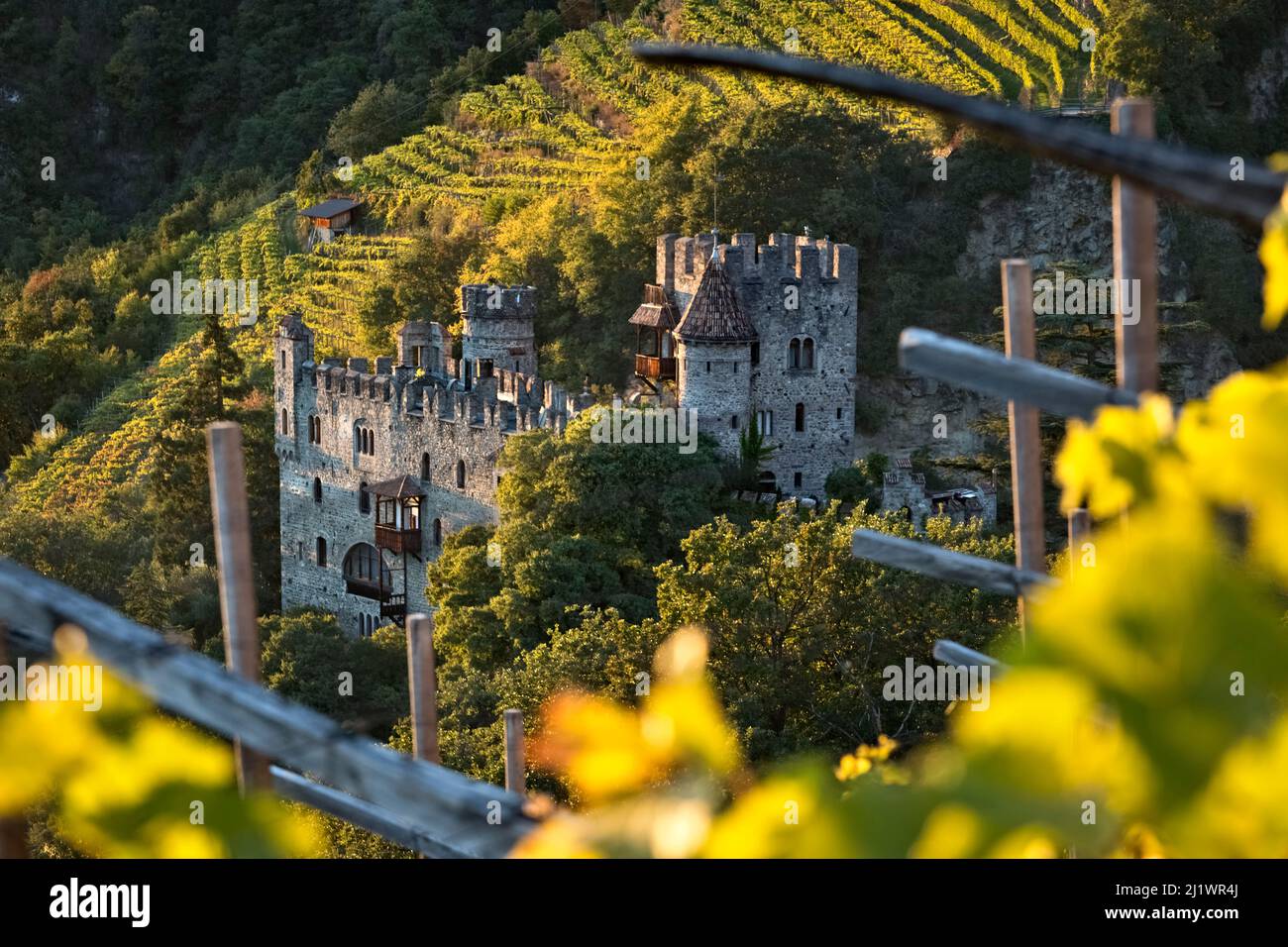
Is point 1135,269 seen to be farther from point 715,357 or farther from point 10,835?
point 715,357

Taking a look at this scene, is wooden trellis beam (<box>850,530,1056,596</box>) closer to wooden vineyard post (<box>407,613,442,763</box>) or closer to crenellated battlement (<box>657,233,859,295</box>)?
wooden vineyard post (<box>407,613,442,763</box>)

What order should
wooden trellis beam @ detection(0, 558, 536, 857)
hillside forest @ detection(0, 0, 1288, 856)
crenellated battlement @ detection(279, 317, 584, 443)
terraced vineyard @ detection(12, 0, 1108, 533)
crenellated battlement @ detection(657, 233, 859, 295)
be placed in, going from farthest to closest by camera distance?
terraced vineyard @ detection(12, 0, 1108, 533), crenellated battlement @ detection(279, 317, 584, 443), crenellated battlement @ detection(657, 233, 859, 295), hillside forest @ detection(0, 0, 1288, 856), wooden trellis beam @ detection(0, 558, 536, 857)

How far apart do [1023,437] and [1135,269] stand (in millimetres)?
1395

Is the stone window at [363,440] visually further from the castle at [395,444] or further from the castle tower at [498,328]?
the castle tower at [498,328]

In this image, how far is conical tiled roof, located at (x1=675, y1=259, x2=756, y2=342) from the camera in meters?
33.4

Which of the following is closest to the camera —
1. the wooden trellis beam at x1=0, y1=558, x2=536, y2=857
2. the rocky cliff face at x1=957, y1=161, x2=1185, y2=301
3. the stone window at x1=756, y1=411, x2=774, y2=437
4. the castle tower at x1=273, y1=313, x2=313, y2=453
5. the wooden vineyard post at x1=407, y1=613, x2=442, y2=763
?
the wooden trellis beam at x1=0, y1=558, x2=536, y2=857

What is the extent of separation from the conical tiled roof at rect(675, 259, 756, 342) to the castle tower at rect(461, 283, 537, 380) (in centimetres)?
403

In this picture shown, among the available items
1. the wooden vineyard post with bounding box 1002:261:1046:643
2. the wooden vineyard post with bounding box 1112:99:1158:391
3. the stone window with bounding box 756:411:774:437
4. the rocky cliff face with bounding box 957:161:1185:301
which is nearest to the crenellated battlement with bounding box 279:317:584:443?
the stone window with bounding box 756:411:774:437

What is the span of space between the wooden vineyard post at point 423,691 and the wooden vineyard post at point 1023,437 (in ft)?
8.11

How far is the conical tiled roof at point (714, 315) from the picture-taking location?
33406mm

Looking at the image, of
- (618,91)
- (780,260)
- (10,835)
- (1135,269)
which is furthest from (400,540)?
(10,835)

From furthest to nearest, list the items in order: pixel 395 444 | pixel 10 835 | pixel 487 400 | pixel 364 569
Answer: pixel 364 569, pixel 395 444, pixel 487 400, pixel 10 835

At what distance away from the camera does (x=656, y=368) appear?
35219mm

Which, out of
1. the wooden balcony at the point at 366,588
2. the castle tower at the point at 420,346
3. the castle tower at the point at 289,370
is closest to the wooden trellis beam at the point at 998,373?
the wooden balcony at the point at 366,588
